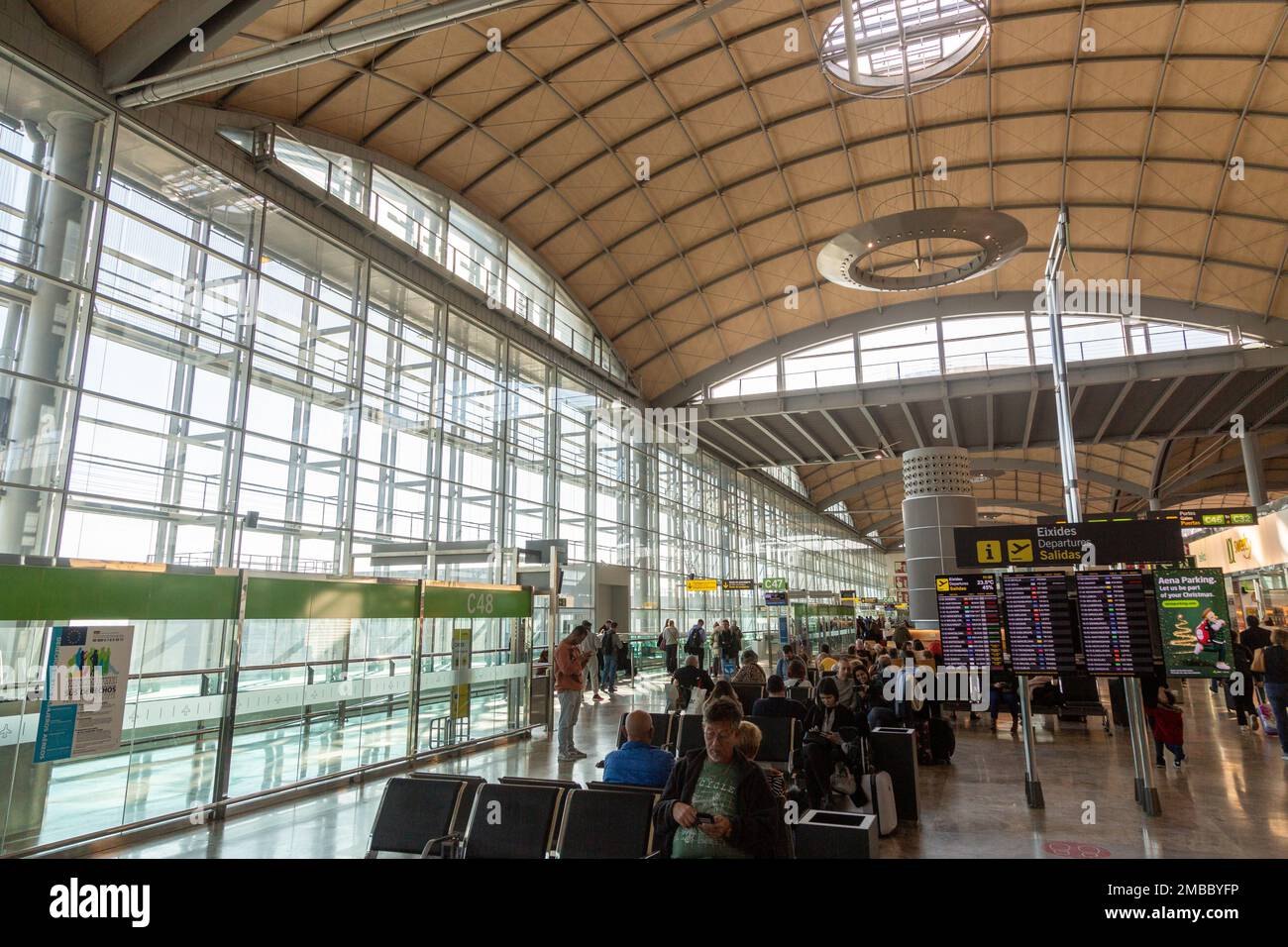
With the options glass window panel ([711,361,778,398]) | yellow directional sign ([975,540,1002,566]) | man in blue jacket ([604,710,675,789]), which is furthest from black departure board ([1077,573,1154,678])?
glass window panel ([711,361,778,398])

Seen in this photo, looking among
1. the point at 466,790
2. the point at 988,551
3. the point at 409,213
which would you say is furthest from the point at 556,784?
the point at 409,213

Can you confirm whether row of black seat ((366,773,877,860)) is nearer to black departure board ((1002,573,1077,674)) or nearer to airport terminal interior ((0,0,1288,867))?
airport terminal interior ((0,0,1288,867))

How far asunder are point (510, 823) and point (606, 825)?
67 cm

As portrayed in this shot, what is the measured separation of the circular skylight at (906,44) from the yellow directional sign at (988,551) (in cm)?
1381

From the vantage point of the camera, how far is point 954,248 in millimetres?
29250

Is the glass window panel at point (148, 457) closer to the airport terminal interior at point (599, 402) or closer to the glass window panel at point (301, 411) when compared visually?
the airport terminal interior at point (599, 402)

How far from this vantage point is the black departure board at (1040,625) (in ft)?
29.5

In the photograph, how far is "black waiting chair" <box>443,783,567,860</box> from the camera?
491 centimetres

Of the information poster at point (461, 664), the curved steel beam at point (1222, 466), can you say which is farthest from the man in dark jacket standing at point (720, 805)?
the curved steel beam at point (1222, 466)

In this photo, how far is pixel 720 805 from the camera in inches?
166

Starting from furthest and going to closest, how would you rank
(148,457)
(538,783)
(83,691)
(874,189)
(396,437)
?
(874,189) < (396,437) < (148,457) < (83,691) < (538,783)

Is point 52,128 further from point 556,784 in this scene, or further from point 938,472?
point 938,472
